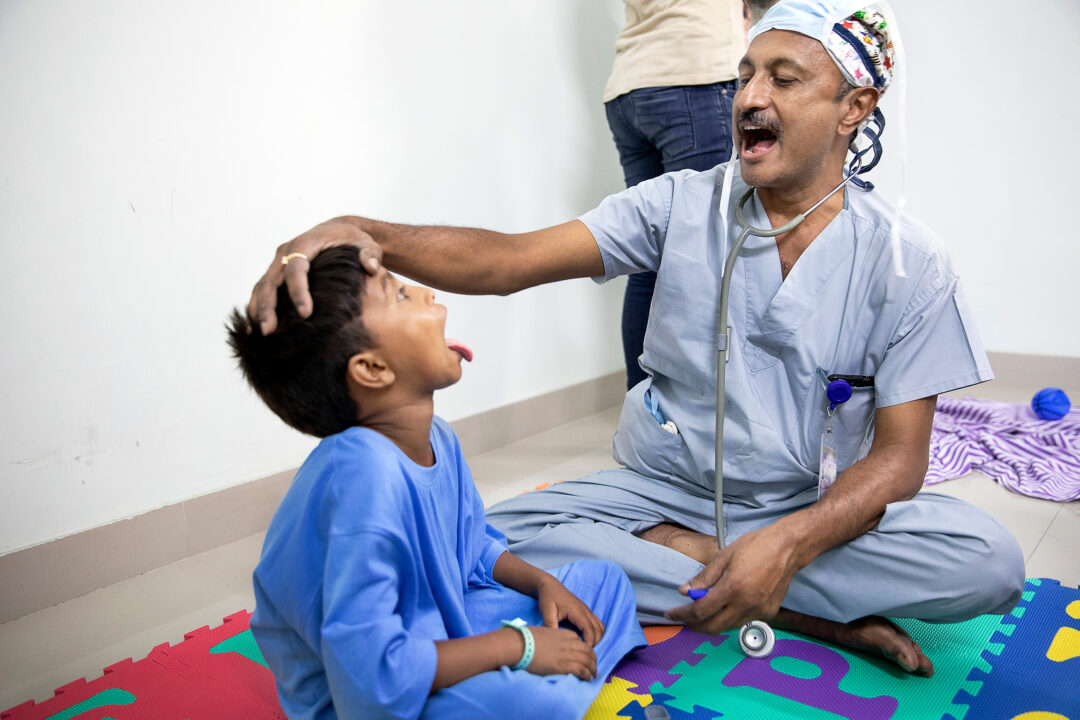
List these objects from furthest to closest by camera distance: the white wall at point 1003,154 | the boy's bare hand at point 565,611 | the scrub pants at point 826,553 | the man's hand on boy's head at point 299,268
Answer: the white wall at point 1003,154 < the scrub pants at point 826,553 < the boy's bare hand at point 565,611 < the man's hand on boy's head at point 299,268

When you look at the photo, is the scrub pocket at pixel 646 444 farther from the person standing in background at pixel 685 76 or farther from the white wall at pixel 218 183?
the white wall at pixel 218 183

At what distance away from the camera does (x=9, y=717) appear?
4.36 feet

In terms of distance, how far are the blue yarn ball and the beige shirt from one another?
56.4 inches

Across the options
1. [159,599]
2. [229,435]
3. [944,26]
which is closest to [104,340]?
[229,435]

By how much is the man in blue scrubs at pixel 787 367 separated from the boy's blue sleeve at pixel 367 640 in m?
0.43

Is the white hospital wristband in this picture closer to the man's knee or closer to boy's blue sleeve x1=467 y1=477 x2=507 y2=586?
boy's blue sleeve x1=467 y1=477 x2=507 y2=586

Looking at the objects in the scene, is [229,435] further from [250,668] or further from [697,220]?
[697,220]

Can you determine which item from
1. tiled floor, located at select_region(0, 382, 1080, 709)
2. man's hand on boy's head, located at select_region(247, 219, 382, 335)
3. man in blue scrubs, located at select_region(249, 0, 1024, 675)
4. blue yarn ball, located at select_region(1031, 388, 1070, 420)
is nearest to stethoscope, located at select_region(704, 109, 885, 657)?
man in blue scrubs, located at select_region(249, 0, 1024, 675)

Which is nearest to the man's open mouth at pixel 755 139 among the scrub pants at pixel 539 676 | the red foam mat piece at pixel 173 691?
the scrub pants at pixel 539 676

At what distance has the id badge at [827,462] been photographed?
57.5 inches

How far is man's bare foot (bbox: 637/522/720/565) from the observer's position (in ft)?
5.16

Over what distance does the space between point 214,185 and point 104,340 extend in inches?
16.2

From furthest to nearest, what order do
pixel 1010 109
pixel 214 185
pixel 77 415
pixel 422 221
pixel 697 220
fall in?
pixel 1010 109
pixel 422 221
pixel 214 185
pixel 77 415
pixel 697 220

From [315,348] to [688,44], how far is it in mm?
1528
